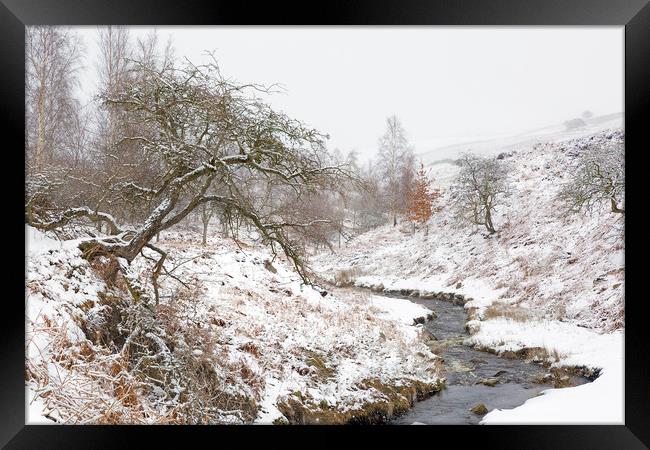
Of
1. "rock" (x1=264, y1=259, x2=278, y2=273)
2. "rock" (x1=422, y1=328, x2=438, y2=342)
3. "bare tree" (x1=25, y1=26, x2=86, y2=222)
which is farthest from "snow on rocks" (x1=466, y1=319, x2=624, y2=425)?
"bare tree" (x1=25, y1=26, x2=86, y2=222)

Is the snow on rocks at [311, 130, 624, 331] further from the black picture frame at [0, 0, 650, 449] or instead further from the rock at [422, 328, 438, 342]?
the black picture frame at [0, 0, 650, 449]

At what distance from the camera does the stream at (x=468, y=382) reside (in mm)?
3518

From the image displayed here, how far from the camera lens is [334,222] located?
3494 mm

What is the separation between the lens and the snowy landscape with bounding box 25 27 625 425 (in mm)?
3012

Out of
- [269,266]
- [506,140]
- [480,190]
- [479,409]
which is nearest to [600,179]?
[506,140]

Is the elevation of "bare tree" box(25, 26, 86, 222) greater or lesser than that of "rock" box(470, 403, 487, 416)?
greater

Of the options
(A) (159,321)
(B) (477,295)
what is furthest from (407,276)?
(A) (159,321)

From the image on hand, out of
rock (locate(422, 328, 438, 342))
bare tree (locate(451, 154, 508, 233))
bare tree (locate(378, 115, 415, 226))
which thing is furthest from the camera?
bare tree (locate(451, 154, 508, 233))

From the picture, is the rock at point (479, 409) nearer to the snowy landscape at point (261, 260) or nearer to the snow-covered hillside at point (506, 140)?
the snowy landscape at point (261, 260)

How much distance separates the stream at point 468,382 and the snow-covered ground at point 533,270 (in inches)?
6.4

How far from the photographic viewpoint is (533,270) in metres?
4.32

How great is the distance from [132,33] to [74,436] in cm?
311

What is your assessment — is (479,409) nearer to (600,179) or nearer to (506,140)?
(600,179)

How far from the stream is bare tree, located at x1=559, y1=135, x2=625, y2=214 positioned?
5.68ft
